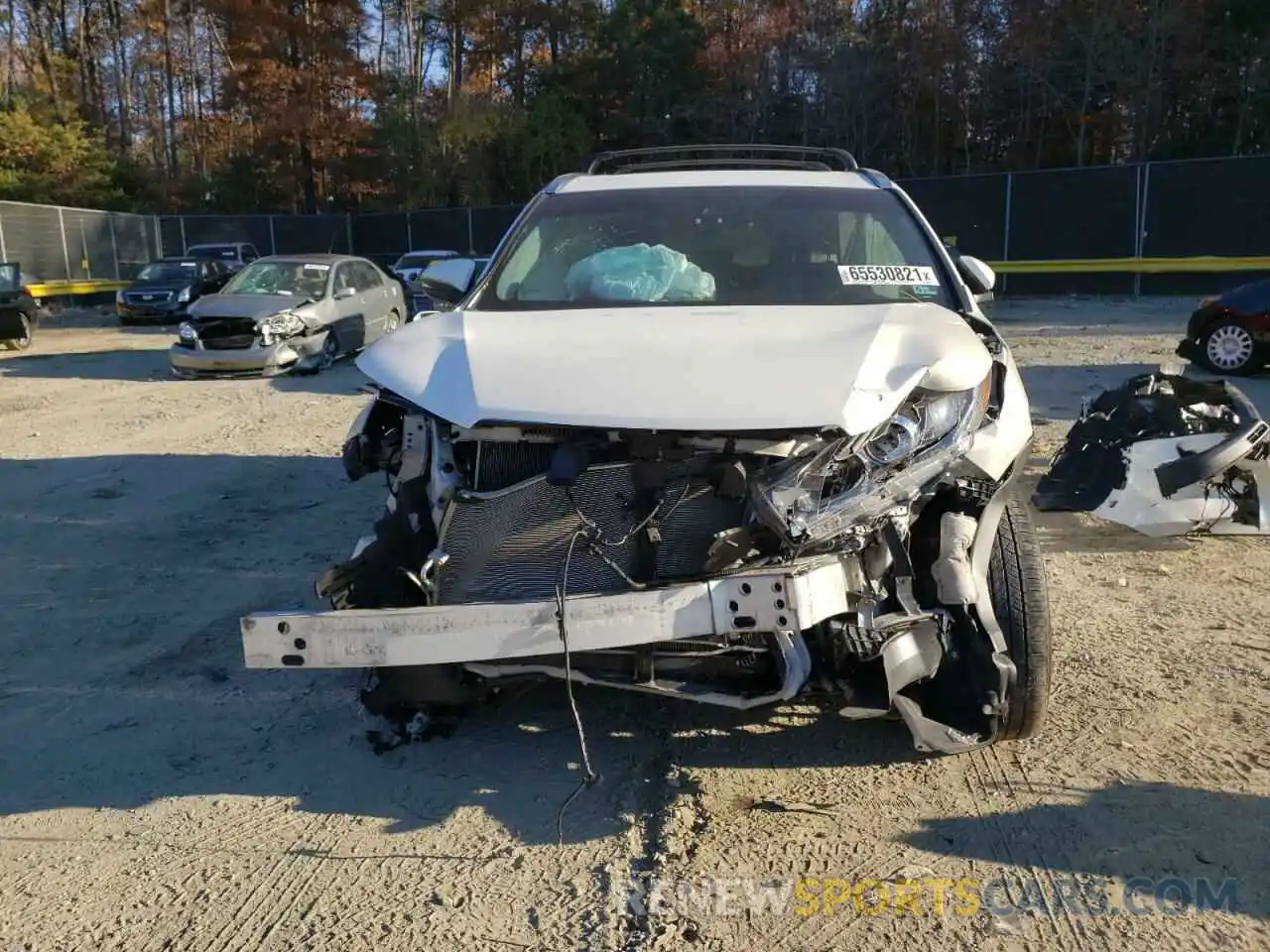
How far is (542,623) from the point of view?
9.50 ft

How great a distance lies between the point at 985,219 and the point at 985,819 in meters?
23.1

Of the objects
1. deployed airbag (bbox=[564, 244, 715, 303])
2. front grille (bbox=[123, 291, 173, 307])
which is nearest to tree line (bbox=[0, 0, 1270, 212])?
front grille (bbox=[123, 291, 173, 307])

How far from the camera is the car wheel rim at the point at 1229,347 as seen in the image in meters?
11.2

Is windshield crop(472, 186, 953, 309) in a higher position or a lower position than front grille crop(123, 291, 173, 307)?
higher

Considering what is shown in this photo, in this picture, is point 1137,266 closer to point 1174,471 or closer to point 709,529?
point 1174,471

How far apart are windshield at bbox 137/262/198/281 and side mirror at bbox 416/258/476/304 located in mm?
20134

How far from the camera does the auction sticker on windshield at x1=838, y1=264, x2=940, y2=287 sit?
14.0ft

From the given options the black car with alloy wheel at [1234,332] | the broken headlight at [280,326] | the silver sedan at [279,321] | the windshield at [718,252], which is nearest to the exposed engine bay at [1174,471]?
the windshield at [718,252]

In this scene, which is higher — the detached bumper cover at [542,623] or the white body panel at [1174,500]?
the detached bumper cover at [542,623]

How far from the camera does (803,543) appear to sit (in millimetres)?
2930

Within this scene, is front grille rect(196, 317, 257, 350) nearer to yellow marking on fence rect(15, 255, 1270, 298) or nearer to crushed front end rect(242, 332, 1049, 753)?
crushed front end rect(242, 332, 1049, 753)

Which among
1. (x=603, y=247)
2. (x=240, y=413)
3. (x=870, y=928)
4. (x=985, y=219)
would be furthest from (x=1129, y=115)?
(x=870, y=928)

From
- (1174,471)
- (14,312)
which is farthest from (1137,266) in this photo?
(14,312)

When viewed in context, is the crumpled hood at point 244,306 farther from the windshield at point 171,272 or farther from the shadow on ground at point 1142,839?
the shadow on ground at point 1142,839
